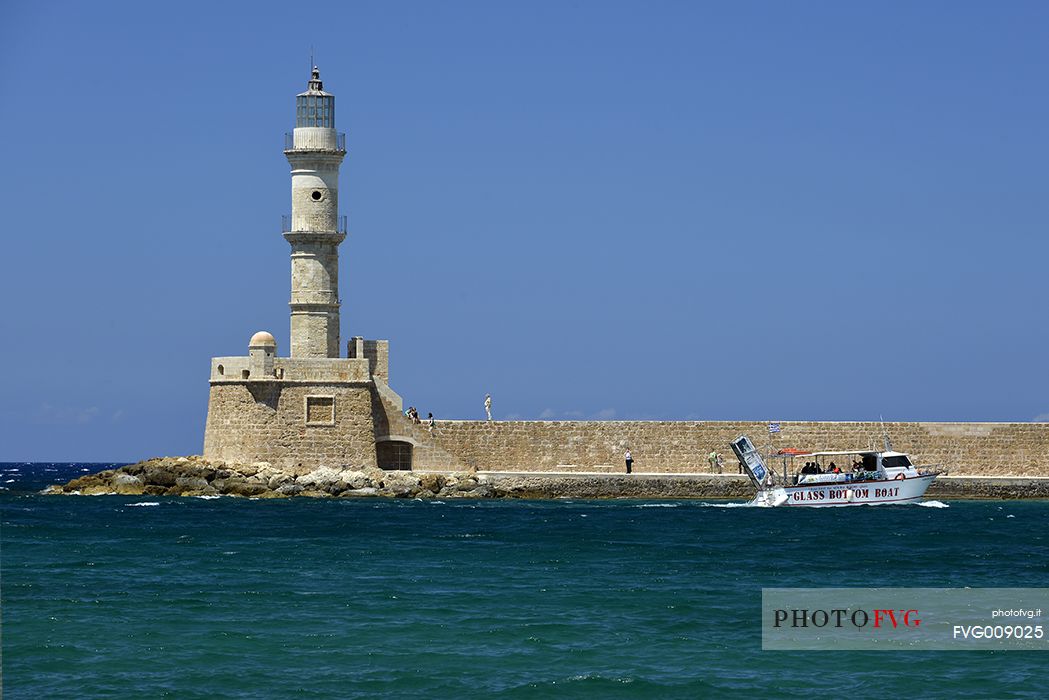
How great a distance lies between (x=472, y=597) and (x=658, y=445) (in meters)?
17.7

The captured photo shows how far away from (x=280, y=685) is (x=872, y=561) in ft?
36.1

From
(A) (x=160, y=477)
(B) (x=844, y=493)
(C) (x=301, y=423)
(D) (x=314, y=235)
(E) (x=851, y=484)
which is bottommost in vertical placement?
(B) (x=844, y=493)

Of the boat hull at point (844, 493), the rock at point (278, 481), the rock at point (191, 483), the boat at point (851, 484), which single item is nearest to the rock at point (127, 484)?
the rock at point (191, 483)

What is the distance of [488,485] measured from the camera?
3578cm

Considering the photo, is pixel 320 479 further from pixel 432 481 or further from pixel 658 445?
pixel 658 445

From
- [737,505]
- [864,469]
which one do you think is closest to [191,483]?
[737,505]

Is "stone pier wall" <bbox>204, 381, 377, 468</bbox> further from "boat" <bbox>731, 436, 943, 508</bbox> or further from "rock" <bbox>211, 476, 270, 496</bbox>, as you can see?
"boat" <bbox>731, 436, 943, 508</bbox>

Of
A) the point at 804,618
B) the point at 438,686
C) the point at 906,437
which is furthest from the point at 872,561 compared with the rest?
the point at 906,437

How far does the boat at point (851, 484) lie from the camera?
33750mm

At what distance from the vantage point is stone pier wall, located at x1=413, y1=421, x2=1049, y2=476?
36094mm

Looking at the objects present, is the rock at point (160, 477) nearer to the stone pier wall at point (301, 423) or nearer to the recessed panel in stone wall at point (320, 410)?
the stone pier wall at point (301, 423)

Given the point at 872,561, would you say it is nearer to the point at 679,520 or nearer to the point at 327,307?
the point at 679,520

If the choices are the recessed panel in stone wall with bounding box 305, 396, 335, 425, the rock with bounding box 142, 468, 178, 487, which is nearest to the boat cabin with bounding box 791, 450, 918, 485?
the recessed panel in stone wall with bounding box 305, 396, 335, 425

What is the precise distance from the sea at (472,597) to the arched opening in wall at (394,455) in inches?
158
